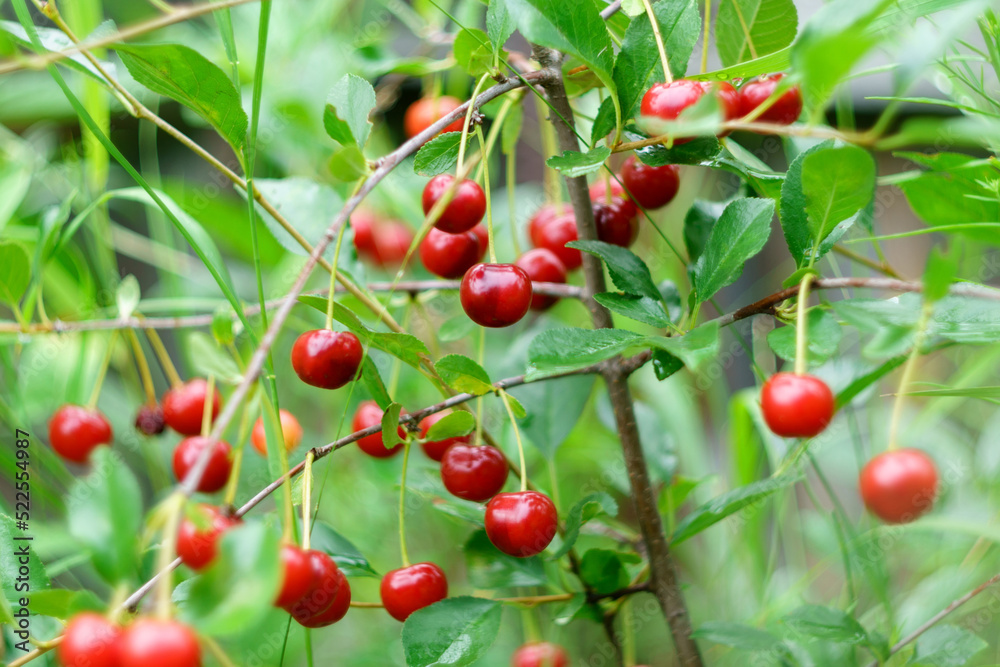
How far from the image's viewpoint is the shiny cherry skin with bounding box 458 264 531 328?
38cm

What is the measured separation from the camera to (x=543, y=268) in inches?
20.7

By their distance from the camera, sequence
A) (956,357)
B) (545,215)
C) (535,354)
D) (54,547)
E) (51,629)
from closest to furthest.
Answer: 1. (535,354)
2. (51,629)
3. (545,215)
4. (54,547)
5. (956,357)

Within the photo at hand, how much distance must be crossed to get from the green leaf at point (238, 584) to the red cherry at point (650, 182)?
0.34 meters

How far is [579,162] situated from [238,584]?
0.75 ft

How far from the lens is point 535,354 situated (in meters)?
0.33

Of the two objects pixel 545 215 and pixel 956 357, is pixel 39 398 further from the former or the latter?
pixel 956 357

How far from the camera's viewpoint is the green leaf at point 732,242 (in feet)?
1.17

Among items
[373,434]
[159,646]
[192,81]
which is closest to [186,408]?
[373,434]

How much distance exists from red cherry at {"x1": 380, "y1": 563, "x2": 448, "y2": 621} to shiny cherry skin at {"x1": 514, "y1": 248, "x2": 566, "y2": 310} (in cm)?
21

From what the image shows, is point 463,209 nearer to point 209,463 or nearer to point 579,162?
point 579,162

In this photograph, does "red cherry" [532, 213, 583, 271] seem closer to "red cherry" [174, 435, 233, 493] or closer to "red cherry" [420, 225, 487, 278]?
"red cherry" [420, 225, 487, 278]

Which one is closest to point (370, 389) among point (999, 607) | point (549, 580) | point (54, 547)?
point (549, 580)

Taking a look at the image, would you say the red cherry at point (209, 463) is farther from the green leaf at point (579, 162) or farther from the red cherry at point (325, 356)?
the green leaf at point (579, 162)

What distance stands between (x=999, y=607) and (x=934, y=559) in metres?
0.09
